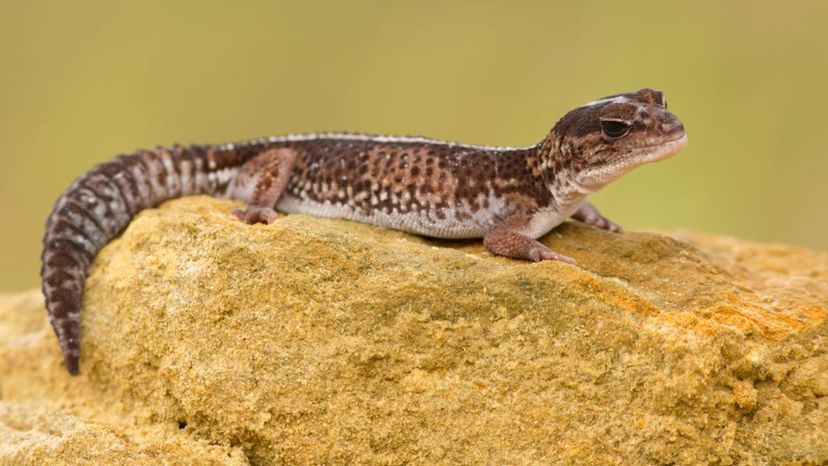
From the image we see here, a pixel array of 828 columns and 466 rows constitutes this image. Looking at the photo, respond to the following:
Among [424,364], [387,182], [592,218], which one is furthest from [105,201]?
[592,218]

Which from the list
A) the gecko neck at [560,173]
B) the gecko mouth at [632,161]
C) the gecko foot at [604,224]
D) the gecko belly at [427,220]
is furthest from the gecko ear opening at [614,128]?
the gecko foot at [604,224]

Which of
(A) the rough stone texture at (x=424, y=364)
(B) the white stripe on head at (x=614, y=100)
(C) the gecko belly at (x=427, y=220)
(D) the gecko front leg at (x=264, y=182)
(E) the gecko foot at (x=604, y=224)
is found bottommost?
(A) the rough stone texture at (x=424, y=364)

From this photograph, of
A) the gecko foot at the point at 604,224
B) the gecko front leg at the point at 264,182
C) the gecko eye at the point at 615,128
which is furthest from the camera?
the gecko foot at the point at 604,224

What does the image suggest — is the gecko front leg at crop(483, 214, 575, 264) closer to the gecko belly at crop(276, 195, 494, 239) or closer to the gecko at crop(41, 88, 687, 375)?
the gecko at crop(41, 88, 687, 375)

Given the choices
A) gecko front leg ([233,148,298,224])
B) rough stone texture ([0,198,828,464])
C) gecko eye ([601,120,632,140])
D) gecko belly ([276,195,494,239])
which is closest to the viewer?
rough stone texture ([0,198,828,464])

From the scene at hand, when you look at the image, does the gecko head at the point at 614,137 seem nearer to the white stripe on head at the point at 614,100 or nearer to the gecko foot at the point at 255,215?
the white stripe on head at the point at 614,100

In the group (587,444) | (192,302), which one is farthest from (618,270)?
(192,302)

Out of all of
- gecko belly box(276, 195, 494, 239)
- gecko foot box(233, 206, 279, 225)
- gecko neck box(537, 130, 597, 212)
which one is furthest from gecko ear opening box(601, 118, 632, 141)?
gecko foot box(233, 206, 279, 225)
